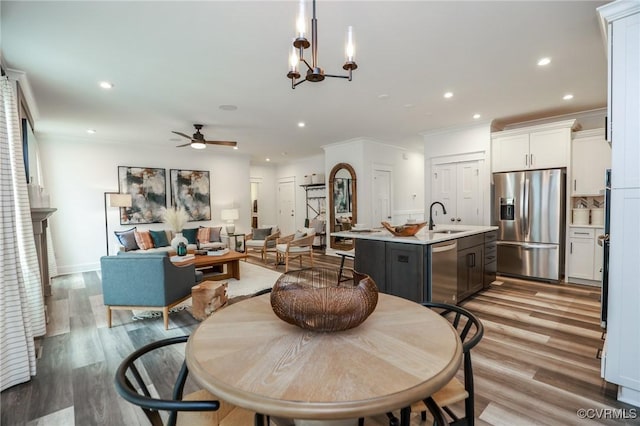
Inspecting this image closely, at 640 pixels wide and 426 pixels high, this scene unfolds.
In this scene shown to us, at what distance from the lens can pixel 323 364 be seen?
37.1 inches

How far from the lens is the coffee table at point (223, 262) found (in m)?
4.42

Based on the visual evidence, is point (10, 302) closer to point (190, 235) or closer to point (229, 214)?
point (190, 235)

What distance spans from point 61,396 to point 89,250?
5007 mm

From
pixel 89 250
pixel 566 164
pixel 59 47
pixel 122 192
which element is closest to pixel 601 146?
pixel 566 164

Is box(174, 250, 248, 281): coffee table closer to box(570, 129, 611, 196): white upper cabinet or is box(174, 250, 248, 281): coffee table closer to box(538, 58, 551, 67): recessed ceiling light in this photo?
box(538, 58, 551, 67): recessed ceiling light

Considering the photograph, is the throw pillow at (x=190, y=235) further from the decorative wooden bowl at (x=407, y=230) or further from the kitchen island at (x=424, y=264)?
the decorative wooden bowl at (x=407, y=230)

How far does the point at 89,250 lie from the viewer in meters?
6.05

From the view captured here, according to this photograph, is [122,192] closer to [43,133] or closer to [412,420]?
[43,133]

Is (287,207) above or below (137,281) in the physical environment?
above

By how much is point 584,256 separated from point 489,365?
3417mm

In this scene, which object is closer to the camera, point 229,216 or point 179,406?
point 179,406

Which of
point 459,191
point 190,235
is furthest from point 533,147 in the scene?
point 190,235

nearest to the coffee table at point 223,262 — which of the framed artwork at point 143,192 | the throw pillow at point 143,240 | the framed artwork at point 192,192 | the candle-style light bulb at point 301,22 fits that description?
the throw pillow at point 143,240

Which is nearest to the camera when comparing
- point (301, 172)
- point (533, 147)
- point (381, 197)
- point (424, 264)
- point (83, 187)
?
point (424, 264)
